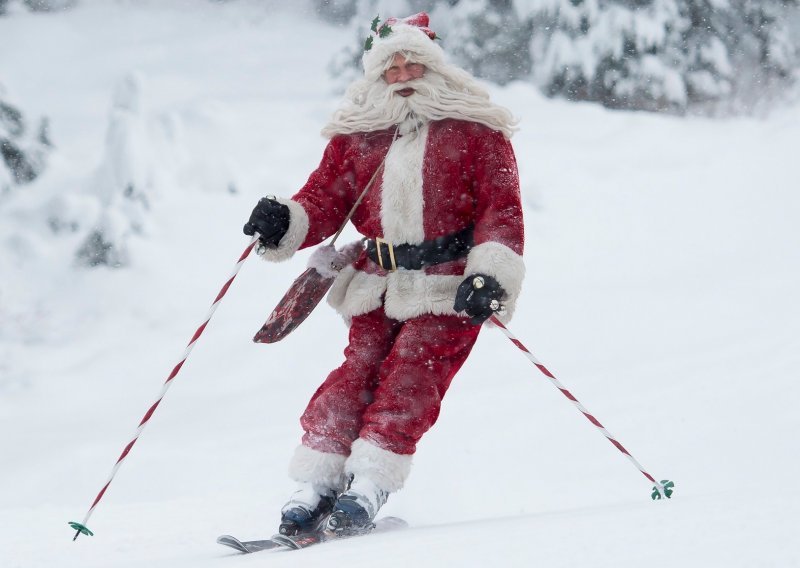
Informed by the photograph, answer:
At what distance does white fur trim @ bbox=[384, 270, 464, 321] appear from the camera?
3010mm

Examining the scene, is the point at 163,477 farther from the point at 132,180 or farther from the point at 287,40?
the point at 287,40

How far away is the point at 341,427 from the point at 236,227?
17.6ft

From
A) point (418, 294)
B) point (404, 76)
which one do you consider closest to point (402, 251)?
point (418, 294)

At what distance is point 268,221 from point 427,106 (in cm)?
65

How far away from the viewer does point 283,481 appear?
178 inches

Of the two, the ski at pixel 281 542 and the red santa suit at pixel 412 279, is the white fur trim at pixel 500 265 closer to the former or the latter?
the red santa suit at pixel 412 279

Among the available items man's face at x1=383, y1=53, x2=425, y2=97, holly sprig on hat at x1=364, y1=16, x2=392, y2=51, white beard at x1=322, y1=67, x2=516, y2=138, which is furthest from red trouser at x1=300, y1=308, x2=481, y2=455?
holly sprig on hat at x1=364, y1=16, x2=392, y2=51

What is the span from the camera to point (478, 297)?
9.19 ft

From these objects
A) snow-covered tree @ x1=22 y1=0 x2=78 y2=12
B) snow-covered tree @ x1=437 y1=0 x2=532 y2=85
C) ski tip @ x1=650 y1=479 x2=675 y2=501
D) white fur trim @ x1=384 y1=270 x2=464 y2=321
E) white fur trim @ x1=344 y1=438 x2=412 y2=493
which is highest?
snow-covered tree @ x1=22 y1=0 x2=78 y2=12

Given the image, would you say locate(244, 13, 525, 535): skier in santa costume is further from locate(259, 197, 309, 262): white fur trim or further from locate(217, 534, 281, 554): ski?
locate(217, 534, 281, 554): ski

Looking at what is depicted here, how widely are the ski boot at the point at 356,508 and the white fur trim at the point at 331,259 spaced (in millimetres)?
736

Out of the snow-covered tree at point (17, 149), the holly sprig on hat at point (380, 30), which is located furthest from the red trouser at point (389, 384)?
the snow-covered tree at point (17, 149)

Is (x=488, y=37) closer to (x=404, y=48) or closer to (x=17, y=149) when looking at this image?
(x=17, y=149)

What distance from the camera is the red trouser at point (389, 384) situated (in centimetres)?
292
